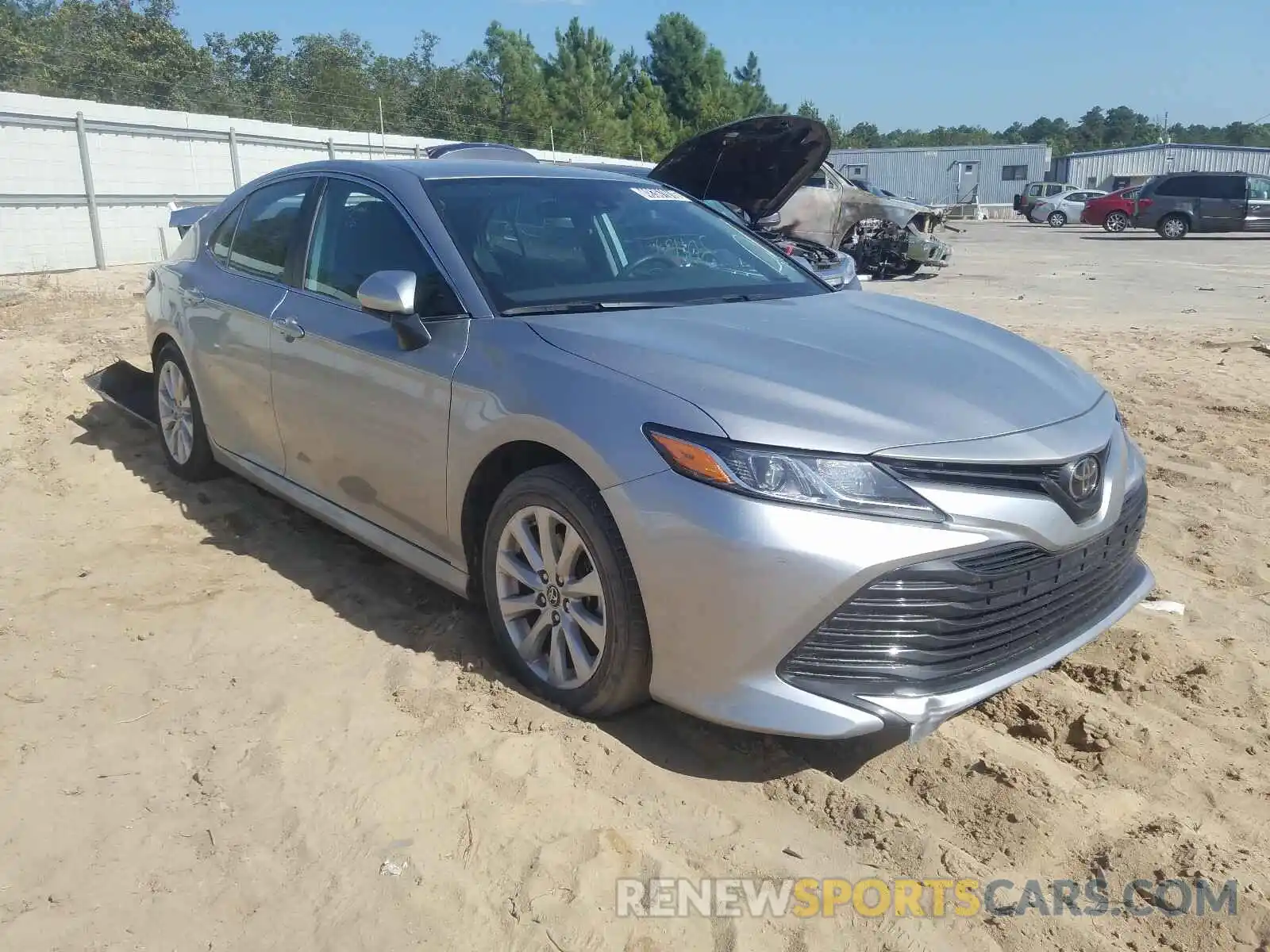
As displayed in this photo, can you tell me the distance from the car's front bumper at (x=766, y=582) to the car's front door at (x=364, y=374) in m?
0.96

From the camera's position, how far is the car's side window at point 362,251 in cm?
342

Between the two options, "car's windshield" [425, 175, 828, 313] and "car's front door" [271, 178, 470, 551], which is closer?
"car's front door" [271, 178, 470, 551]

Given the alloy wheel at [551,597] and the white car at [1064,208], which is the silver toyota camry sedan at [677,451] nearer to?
the alloy wheel at [551,597]

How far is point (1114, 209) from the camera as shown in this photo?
30.8 m

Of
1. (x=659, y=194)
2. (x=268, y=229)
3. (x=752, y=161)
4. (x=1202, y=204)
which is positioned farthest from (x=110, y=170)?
(x=1202, y=204)

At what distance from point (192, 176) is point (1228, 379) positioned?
15.4 m

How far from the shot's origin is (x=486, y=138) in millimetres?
32656

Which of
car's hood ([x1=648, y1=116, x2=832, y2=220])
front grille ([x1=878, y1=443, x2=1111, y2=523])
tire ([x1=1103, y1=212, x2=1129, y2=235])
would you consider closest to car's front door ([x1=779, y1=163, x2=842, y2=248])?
car's hood ([x1=648, y1=116, x2=832, y2=220])

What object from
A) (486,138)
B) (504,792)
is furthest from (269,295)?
(486,138)

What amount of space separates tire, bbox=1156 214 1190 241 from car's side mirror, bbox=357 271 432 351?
28072 millimetres

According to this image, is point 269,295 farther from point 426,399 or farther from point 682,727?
point 682,727

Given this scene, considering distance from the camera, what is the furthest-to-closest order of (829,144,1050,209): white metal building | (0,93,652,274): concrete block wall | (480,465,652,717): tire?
(829,144,1050,209): white metal building, (0,93,652,274): concrete block wall, (480,465,652,717): tire

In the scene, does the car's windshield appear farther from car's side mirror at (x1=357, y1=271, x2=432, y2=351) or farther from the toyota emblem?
the toyota emblem

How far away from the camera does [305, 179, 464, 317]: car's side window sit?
3.42m
